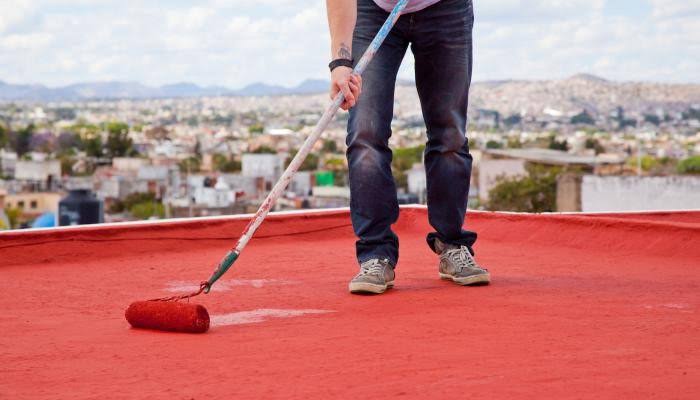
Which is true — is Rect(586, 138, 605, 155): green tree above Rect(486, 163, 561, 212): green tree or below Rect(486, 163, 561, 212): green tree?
above

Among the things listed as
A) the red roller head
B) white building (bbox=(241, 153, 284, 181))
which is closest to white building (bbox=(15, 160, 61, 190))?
white building (bbox=(241, 153, 284, 181))

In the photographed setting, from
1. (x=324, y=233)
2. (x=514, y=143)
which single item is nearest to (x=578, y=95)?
(x=514, y=143)

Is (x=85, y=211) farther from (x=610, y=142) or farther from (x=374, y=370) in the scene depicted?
(x=610, y=142)

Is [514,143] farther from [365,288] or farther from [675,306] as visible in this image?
[675,306]

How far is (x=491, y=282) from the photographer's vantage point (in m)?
3.80

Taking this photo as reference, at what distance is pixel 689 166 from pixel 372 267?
51.8 m

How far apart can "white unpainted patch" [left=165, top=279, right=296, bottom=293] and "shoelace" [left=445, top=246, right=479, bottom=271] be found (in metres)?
0.54

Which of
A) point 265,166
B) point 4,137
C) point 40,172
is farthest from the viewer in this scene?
point 4,137

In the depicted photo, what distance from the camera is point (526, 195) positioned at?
45.3 m

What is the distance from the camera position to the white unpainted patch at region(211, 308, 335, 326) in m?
3.07

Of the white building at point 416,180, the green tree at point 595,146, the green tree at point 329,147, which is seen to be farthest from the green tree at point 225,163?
the green tree at point 595,146

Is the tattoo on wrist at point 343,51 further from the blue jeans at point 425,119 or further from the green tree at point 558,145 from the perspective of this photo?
the green tree at point 558,145

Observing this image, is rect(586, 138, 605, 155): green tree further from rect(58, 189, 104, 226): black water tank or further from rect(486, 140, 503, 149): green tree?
rect(58, 189, 104, 226): black water tank

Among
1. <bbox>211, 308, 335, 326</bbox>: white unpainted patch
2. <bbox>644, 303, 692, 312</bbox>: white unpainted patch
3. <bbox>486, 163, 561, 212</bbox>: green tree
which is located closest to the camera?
<bbox>211, 308, 335, 326</bbox>: white unpainted patch
